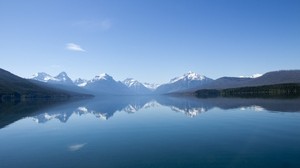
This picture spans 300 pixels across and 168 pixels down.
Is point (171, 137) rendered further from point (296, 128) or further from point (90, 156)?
point (296, 128)

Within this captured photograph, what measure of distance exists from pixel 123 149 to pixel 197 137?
13.7m

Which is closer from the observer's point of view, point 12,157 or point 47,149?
point 12,157

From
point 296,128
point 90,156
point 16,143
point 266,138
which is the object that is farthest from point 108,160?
point 296,128

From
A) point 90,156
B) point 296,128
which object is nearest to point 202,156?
point 90,156

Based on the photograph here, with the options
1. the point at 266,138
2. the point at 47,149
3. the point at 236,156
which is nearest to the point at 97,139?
the point at 47,149

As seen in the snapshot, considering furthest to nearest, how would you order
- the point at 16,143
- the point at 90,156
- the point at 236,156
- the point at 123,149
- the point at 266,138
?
the point at 16,143 → the point at 266,138 → the point at 123,149 → the point at 90,156 → the point at 236,156

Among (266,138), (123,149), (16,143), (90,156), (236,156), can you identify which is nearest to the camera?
(236,156)

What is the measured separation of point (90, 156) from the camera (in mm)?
31859

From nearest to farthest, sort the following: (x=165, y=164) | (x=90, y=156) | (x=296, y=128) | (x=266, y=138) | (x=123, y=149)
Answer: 1. (x=165, y=164)
2. (x=90, y=156)
3. (x=123, y=149)
4. (x=266, y=138)
5. (x=296, y=128)

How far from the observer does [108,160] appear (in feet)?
98.1

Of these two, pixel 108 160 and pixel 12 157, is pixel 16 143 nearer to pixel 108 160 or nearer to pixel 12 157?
pixel 12 157

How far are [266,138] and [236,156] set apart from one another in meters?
13.4

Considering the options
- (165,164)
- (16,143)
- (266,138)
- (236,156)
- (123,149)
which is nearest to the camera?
(165,164)

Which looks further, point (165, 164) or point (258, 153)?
point (258, 153)
